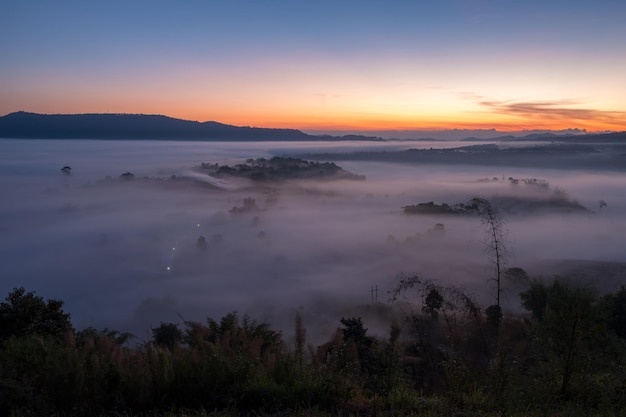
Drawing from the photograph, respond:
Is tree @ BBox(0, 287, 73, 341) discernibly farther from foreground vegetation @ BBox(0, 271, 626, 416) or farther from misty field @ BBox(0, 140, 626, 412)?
foreground vegetation @ BBox(0, 271, 626, 416)

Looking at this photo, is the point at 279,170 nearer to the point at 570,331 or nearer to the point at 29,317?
the point at 29,317

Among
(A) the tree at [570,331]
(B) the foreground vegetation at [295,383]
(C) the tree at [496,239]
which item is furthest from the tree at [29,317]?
(A) the tree at [570,331]

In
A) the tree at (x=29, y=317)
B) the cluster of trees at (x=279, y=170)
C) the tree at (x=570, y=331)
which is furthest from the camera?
the cluster of trees at (x=279, y=170)

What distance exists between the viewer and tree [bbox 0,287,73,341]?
1109cm

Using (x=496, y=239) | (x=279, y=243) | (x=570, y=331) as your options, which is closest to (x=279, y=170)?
(x=279, y=243)

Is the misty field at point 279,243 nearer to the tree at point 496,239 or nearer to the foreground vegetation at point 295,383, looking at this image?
the tree at point 496,239

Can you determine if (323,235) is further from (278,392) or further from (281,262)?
(278,392)

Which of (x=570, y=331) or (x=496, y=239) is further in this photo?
(x=496, y=239)

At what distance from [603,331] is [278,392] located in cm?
497

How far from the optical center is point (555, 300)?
642 cm

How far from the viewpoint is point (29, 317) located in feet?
37.8

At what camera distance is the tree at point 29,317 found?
11.1 metres

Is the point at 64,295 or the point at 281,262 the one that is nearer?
the point at 64,295

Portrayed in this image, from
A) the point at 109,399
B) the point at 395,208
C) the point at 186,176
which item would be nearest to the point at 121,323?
the point at 109,399
